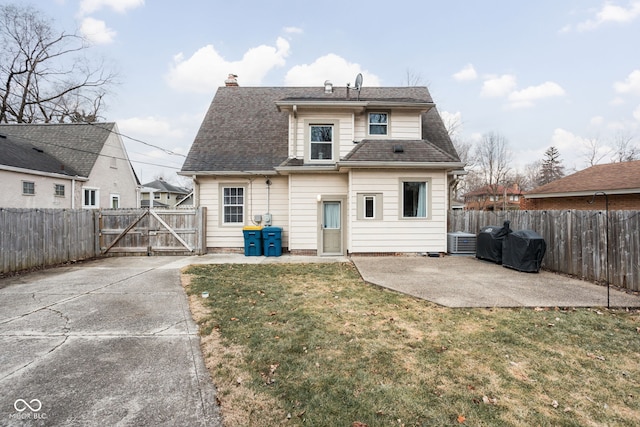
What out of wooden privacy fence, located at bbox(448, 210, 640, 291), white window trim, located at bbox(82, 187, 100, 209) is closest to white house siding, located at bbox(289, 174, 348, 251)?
wooden privacy fence, located at bbox(448, 210, 640, 291)

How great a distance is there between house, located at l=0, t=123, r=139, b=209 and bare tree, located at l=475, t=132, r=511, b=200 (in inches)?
1396

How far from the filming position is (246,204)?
10930 mm

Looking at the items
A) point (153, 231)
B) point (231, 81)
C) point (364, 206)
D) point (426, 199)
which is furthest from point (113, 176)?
point (426, 199)

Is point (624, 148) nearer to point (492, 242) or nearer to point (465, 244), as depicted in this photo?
point (465, 244)

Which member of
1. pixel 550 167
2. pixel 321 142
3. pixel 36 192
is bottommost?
pixel 36 192

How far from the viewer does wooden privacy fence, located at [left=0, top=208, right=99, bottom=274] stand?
7225 millimetres

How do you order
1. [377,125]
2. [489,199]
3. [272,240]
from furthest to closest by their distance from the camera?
[489,199] < [377,125] < [272,240]

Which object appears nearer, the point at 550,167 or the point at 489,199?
the point at 489,199

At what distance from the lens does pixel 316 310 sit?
15.4ft

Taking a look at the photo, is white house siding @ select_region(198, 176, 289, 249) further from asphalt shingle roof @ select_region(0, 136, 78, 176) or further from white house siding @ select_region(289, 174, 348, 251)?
asphalt shingle roof @ select_region(0, 136, 78, 176)

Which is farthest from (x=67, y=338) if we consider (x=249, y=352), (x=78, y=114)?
(x=78, y=114)

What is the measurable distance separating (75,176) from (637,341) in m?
21.2

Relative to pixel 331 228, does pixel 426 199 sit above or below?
above

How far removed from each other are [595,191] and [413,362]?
17.2 m
